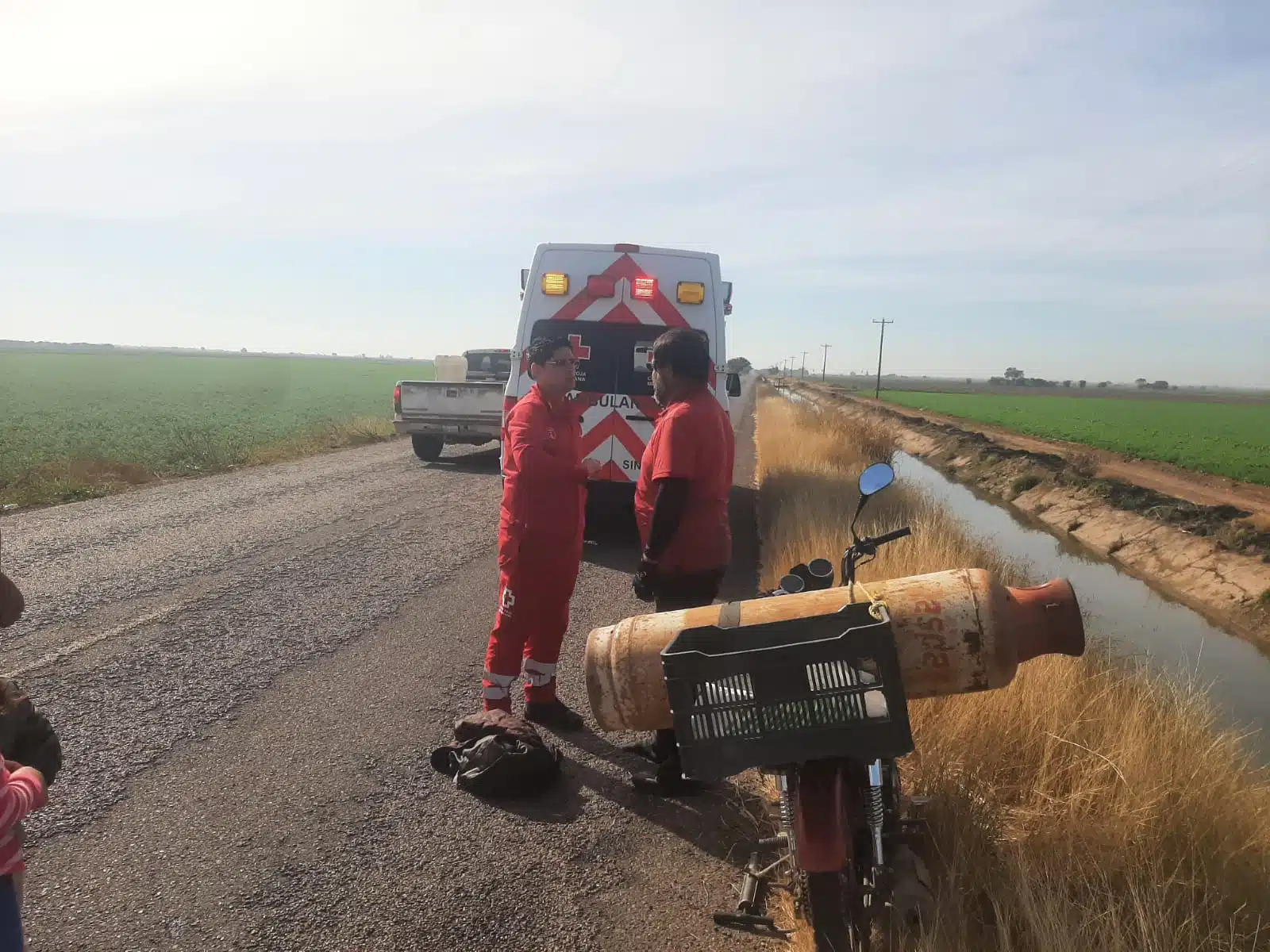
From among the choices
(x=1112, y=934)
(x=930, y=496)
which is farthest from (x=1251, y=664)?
(x=1112, y=934)

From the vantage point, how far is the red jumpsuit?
425 centimetres

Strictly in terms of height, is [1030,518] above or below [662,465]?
below

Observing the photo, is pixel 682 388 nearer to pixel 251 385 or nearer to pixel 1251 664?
pixel 1251 664

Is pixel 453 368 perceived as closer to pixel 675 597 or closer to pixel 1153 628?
pixel 1153 628

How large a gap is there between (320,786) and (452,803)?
0.58 meters

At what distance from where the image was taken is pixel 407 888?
3043mm

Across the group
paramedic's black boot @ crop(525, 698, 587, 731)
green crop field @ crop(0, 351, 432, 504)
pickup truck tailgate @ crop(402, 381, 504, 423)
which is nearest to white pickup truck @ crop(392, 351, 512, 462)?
pickup truck tailgate @ crop(402, 381, 504, 423)

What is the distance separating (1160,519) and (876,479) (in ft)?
43.1

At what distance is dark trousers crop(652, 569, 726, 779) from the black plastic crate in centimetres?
166

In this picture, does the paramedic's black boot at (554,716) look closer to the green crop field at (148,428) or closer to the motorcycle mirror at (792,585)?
the motorcycle mirror at (792,585)

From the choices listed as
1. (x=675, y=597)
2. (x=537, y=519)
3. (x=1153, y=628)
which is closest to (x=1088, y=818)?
(x=675, y=597)

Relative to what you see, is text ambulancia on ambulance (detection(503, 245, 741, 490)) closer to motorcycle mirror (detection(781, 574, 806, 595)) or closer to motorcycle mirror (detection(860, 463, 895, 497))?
motorcycle mirror (detection(781, 574, 806, 595))

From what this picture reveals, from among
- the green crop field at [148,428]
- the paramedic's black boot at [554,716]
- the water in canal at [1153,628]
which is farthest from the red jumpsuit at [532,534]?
the green crop field at [148,428]

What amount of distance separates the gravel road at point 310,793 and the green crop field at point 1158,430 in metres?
21.0
